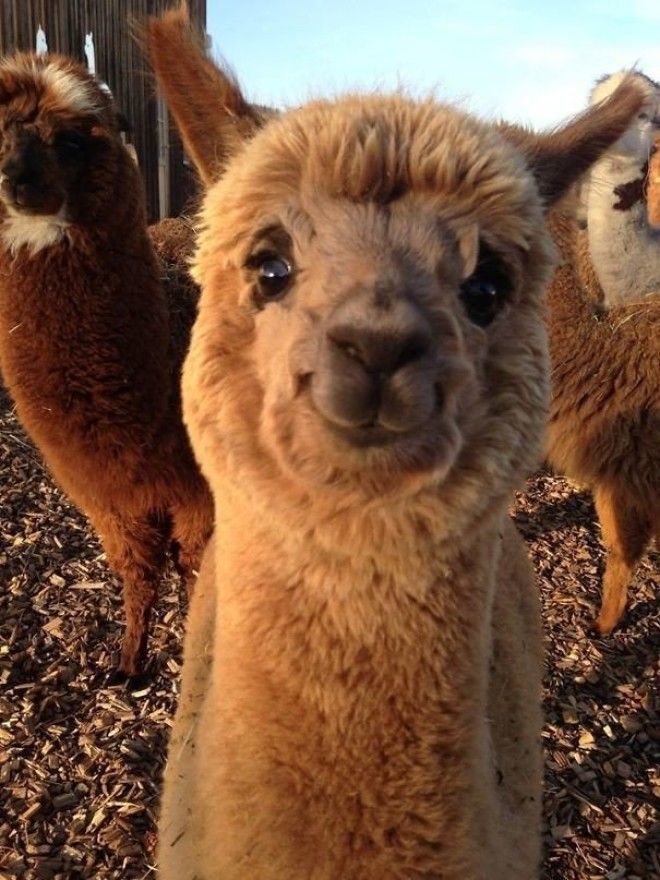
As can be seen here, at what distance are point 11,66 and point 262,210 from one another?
2.84 m

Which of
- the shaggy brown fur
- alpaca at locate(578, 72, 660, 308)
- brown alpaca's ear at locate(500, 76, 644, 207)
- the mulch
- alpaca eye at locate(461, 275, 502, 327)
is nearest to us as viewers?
alpaca eye at locate(461, 275, 502, 327)

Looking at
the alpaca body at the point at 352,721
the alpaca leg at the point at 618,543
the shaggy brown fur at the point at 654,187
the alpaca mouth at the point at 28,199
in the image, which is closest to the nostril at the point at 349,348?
the alpaca body at the point at 352,721

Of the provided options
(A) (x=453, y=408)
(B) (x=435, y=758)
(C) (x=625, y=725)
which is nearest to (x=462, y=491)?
(A) (x=453, y=408)

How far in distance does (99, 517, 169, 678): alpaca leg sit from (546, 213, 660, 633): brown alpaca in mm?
2590

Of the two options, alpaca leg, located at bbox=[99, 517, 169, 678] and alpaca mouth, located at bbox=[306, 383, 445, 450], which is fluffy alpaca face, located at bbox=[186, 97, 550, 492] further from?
alpaca leg, located at bbox=[99, 517, 169, 678]

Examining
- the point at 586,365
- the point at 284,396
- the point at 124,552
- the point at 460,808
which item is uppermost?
the point at 284,396

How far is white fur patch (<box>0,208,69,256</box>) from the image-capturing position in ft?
12.0

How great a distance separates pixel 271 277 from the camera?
1783 millimetres

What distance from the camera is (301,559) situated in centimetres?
172

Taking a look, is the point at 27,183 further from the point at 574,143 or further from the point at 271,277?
the point at 574,143

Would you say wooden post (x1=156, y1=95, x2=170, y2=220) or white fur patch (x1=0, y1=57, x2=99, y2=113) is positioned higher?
white fur patch (x1=0, y1=57, x2=99, y2=113)

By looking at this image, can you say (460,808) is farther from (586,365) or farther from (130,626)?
(586,365)

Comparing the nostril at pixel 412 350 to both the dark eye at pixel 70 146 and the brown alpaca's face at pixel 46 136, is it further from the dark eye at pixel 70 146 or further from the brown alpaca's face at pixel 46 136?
the dark eye at pixel 70 146

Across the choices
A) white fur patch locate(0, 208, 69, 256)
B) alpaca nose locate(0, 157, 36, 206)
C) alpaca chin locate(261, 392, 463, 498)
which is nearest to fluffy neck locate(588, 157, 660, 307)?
white fur patch locate(0, 208, 69, 256)
